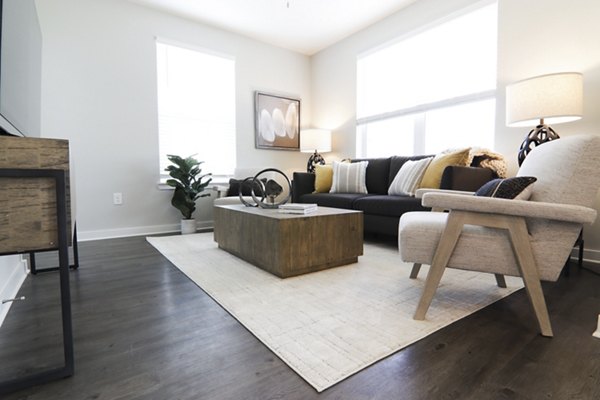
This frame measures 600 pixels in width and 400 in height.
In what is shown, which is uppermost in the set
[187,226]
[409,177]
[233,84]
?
[233,84]

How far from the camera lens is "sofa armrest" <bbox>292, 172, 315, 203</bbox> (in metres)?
3.72

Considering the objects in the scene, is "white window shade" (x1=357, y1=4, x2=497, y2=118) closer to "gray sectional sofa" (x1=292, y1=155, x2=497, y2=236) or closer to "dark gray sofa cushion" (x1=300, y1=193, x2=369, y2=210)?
"gray sectional sofa" (x1=292, y1=155, x2=497, y2=236)

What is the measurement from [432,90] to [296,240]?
8.34 feet

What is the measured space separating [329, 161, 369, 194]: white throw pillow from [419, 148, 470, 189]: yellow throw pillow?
802 mm

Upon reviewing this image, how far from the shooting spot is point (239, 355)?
3.51ft

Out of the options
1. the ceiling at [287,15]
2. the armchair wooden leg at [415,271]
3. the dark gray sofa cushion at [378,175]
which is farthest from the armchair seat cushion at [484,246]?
the ceiling at [287,15]

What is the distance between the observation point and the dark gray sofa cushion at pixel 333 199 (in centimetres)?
301

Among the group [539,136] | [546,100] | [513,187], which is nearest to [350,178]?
[539,136]

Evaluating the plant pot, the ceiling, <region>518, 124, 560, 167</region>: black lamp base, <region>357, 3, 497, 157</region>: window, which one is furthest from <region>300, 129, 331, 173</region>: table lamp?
<region>518, 124, 560, 167</region>: black lamp base

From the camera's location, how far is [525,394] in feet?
2.86

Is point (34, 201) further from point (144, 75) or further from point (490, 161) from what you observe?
point (144, 75)

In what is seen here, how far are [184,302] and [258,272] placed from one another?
0.56 m

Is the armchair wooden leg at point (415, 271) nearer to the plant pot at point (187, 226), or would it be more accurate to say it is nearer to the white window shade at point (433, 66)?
the white window shade at point (433, 66)

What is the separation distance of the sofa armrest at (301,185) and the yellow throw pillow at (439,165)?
4.66 ft
